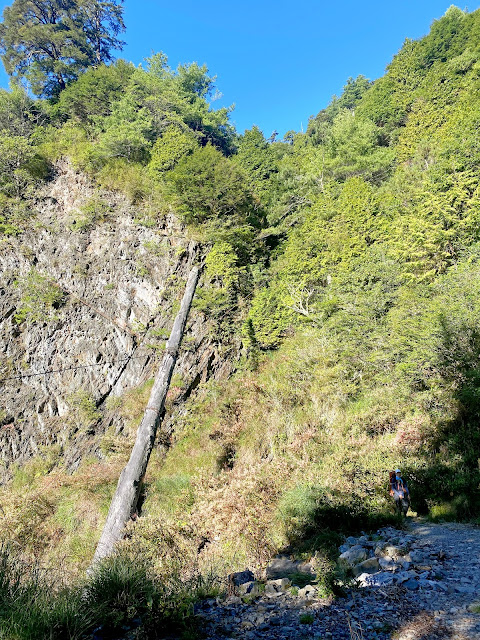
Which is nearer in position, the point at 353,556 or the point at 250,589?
the point at 250,589

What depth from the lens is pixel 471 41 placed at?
22969mm

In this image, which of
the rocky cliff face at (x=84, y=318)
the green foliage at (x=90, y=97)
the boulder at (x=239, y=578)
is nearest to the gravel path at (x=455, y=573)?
the boulder at (x=239, y=578)

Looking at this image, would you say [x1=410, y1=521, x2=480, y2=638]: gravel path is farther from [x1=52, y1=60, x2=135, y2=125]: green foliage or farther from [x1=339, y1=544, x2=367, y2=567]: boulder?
[x1=52, y1=60, x2=135, y2=125]: green foliage

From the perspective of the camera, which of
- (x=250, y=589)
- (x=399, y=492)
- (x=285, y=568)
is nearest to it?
(x=250, y=589)

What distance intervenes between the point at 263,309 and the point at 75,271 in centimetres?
930

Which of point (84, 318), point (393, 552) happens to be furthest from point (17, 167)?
point (393, 552)

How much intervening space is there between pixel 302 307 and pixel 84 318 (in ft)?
31.5

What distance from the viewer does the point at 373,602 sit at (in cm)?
334

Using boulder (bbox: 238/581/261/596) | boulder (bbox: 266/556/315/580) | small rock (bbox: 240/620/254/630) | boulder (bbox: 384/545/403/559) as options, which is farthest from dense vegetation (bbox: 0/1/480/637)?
small rock (bbox: 240/620/254/630)

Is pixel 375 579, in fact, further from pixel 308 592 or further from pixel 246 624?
pixel 246 624

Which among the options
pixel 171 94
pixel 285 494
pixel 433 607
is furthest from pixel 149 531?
pixel 171 94

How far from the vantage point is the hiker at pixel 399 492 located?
20.8ft

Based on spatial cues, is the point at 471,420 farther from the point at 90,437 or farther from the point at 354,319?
the point at 90,437

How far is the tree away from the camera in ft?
83.4
